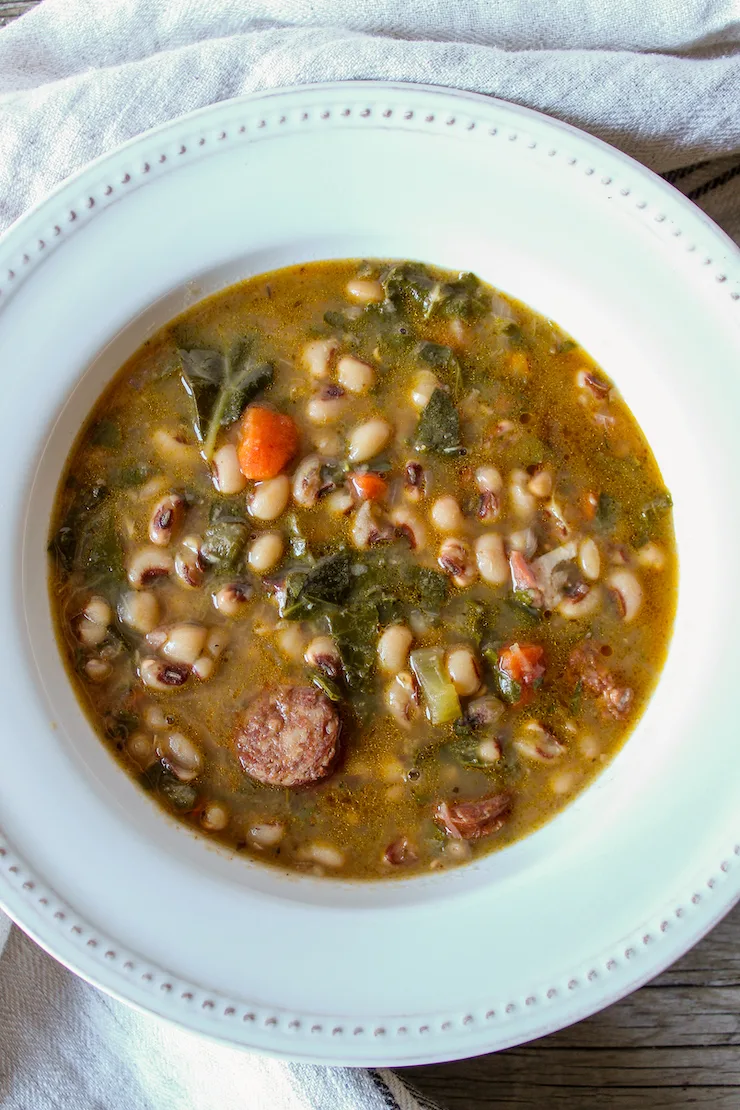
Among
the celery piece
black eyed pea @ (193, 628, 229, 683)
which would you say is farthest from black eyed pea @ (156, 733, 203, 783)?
the celery piece

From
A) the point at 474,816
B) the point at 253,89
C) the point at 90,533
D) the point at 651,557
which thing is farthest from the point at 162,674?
the point at 253,89

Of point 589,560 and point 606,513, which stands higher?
point 606,513

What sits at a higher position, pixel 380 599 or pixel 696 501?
pixel 696 501

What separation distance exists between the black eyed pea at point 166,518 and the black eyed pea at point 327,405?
0.55 m

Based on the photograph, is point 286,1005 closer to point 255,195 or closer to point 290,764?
point 290,764

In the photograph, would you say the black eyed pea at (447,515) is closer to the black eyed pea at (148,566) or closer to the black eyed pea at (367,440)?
the black eyed pea at (367,440)

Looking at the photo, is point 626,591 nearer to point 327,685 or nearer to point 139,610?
point 327,685

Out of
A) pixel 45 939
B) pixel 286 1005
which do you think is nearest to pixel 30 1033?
pixel 45 939

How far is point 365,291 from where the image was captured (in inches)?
127

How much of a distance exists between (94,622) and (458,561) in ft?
4.21

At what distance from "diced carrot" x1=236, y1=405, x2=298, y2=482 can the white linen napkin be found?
1.15m

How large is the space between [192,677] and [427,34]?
2.51 meters

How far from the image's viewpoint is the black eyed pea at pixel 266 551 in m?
3.14

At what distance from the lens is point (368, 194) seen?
313 centimetres
